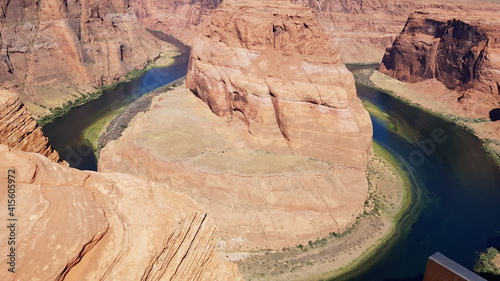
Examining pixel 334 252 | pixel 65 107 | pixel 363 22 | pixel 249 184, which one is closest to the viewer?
pixel 334 252

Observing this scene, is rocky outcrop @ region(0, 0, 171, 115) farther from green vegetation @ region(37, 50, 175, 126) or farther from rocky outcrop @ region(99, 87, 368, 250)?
rocky outcrop @ region(99, 87, 368, 250)

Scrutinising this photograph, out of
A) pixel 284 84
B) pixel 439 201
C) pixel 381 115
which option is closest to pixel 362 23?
pixel 381 115

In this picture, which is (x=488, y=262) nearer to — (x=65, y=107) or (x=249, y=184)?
(x=249, y=184)

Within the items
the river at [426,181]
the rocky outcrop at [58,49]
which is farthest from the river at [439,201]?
the rocky outcrop at [58,49]

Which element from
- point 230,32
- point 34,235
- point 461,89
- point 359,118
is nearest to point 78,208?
point 34,235

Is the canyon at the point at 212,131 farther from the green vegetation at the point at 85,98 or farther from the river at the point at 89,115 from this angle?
the river at the point at 89,115

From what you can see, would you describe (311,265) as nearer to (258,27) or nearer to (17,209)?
(17,209)
